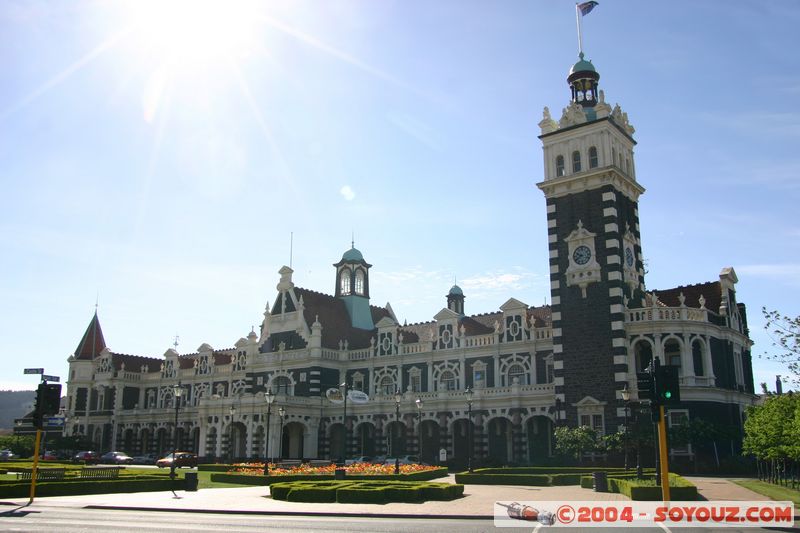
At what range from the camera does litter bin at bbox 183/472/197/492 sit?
120 feet

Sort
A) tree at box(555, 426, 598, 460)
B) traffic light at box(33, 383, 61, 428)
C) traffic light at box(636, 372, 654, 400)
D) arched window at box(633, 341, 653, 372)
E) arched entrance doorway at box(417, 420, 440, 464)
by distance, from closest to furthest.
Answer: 1. traffic light at box(636, 372, 654, 400)
2. traffic light at box(33, 383, 61, 428)
3. tree at box(555, 426, 598, 460)
4. arched window at box(633, 341, 653, 372)
5. arched entrance doorway at box(417, 420, 440, 464)

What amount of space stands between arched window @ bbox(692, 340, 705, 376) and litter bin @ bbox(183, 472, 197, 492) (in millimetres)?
36592

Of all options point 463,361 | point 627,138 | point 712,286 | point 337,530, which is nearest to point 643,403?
point 712,286

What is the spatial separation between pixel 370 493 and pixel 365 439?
43.2 m

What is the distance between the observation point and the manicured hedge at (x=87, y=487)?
33.1 meters

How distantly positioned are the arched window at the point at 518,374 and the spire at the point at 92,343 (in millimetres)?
62864

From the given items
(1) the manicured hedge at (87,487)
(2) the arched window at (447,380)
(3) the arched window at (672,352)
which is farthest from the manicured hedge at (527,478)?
(2) the arched window at (447,380)

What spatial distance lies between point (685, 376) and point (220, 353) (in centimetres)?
6065

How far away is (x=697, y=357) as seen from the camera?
178 feet

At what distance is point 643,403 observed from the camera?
52.8m

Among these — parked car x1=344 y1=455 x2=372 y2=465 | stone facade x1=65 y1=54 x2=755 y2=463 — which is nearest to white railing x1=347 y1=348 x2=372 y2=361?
stone facade x1=65 y1=54 x2=755 y2=463

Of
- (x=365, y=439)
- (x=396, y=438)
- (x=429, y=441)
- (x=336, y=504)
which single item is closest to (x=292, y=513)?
(x=336, y=504)

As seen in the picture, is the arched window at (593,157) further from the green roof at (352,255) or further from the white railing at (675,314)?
the green roof at (352,255)

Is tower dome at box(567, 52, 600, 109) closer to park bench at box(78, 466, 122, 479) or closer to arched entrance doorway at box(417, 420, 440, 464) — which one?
arched entrance doorway at box(417, 420, 440, 464)
